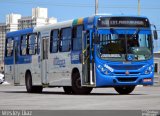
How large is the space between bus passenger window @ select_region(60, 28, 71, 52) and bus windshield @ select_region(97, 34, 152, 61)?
2.23m

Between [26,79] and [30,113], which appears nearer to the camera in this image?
[30,113]

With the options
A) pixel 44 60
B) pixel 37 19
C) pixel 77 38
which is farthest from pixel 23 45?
pixel 37 19

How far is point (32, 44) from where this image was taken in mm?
28844

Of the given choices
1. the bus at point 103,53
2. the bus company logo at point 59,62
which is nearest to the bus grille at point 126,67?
the bus at point 103,53

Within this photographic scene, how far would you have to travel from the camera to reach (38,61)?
28.3 metres

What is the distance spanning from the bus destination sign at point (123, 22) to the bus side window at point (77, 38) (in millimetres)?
1137

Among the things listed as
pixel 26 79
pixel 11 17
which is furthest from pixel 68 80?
pixel 11 17

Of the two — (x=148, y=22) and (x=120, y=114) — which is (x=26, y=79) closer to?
(x=148, y=22)

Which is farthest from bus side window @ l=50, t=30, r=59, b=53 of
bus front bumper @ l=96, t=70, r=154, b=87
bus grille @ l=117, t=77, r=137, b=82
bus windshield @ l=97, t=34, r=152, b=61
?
bus grille @ l=117, t=77, r=137, b=82

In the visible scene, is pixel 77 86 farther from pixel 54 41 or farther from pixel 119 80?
pixel 54 41

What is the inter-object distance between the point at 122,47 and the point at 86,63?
1.58 metres

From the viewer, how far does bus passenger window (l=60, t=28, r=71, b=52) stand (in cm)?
2544

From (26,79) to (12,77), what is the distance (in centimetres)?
167

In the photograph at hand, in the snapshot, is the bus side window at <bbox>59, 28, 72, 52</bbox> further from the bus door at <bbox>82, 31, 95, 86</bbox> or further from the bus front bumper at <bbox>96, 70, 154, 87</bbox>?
the bus front bumper at <bbox>96, 70, 154, 87</bbox>
